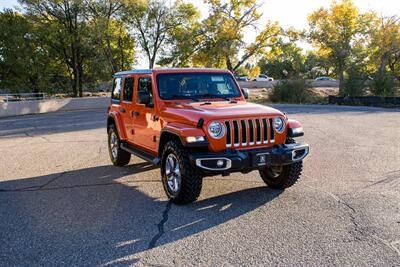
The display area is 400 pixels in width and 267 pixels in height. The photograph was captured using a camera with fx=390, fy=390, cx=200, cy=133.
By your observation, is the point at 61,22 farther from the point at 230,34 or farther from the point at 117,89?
the point at 117,89

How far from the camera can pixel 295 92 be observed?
28.8 metres

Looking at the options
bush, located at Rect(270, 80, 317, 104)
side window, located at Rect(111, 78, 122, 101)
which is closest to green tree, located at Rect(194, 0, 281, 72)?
bush, located at Rect(270, 80, 317, 104)

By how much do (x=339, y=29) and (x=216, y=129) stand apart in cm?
3939

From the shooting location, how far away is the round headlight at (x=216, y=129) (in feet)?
16.2

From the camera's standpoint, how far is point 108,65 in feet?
125

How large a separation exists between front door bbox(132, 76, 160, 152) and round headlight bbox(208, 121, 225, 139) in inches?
48.0

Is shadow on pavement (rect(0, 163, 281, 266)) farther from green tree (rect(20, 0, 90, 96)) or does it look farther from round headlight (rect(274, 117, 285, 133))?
green tree (rect(20, 0, 90, 96))

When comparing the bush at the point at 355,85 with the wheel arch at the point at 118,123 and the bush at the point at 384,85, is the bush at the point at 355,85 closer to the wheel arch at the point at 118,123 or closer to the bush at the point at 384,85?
the bush at the point at 384,85

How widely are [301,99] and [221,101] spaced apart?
78.2ft

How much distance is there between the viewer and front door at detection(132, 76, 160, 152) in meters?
6.05

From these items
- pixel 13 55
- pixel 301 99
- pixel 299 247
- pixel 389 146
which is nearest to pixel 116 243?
pixel 299 247

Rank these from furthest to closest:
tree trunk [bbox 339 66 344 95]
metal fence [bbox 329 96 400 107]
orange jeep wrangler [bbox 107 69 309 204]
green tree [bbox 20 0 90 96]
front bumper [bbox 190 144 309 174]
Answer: green tree [bbox 20 0 90 96], tree trunk [bbox 339 66 344 95], metal fence [bbox 329 96 400 107], orange jeep wrangler [bbox 107 69 309 204], front bumper [bbox 190 144 309 174]

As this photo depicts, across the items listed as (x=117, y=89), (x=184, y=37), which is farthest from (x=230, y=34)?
(x=117, y=89)

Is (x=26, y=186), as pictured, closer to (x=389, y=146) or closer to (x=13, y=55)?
(x=389, y=146)
